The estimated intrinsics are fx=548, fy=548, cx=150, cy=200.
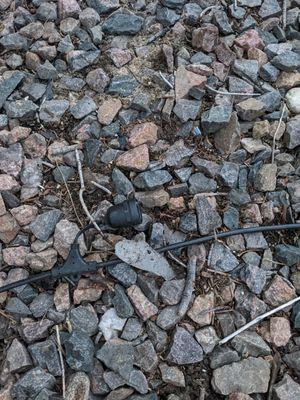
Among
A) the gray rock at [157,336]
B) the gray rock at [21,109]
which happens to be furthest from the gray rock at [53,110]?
the gray rock at [157,336]

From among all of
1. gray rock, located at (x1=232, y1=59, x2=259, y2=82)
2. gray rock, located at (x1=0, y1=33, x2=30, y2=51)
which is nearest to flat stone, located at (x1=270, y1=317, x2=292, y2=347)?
gray rock, located at (x1=232, y1=59, x2=259, y2=82)

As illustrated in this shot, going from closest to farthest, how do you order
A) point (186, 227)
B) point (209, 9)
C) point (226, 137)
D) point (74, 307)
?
point (74, 307) < point (186, 227) < point (226, 137) < point (209, 9)

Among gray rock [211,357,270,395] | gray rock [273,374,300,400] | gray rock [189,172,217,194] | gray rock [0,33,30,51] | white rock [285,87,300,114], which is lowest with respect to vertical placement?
gray rock [273,374,300,400]

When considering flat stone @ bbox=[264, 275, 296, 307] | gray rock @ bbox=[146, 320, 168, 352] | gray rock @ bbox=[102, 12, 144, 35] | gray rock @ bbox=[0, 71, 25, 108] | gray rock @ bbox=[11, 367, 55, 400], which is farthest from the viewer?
gray rock @ bbox=[102, 12, 144, 35]

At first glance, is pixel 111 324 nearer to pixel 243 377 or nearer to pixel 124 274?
pixel 124 274

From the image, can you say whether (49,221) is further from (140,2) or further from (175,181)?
(140,2)

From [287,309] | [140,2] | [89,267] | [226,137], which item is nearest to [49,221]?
[89,267]

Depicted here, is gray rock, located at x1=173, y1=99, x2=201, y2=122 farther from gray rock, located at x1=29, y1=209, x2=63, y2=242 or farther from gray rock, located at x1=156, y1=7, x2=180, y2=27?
gray rock, located at x1=29, y1=209, x2=63, y2=242
